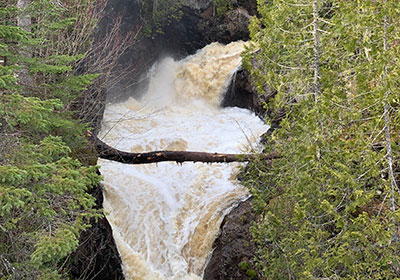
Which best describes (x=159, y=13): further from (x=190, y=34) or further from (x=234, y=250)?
(x=234, y=250)

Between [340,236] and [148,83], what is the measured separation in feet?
51.2

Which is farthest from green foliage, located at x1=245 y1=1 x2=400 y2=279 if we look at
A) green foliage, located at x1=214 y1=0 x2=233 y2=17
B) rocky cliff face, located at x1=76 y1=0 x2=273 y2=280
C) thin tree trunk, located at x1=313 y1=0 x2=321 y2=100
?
green foliage, located at x1=214 y1=0 x2=233 y2=17

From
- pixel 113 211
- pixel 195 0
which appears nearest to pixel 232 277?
pixel 113 211

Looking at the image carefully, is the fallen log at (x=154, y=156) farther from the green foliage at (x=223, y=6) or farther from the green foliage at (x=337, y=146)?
the green foliage at (x=223, y=6)

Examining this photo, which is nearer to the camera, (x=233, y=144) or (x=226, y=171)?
(x=226, y=171)

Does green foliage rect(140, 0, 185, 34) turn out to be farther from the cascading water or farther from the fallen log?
the fallen log

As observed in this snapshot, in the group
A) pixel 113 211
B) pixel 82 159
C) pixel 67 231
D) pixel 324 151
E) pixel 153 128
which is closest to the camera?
pixel 67 231

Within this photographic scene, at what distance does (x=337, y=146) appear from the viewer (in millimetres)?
4258

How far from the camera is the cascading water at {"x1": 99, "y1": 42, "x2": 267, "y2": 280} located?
8164mm

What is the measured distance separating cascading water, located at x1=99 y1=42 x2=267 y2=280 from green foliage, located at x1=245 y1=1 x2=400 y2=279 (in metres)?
2.16

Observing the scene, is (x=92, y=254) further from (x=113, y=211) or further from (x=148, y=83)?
(x=148, y=83)

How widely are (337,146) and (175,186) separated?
21.0 ft

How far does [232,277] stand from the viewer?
739 centimetres

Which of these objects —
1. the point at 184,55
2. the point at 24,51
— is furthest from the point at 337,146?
the point at 184,55
